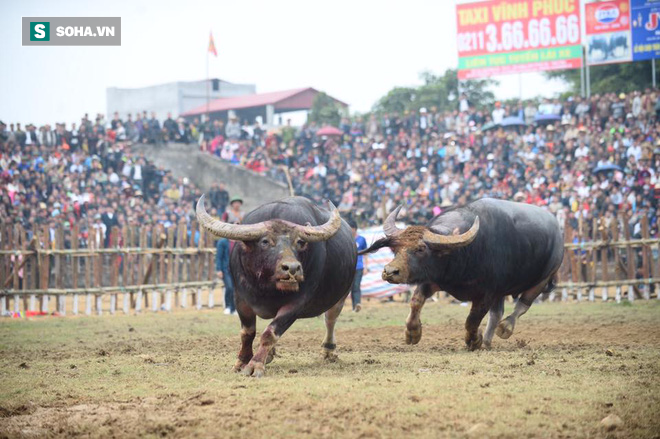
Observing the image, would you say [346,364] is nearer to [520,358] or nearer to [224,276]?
[520,358]

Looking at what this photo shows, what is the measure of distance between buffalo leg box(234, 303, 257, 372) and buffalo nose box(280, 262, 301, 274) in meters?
0.96

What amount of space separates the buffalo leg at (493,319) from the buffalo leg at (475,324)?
1.02 ft

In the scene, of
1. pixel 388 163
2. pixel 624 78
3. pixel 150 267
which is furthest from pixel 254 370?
pixel 624 78

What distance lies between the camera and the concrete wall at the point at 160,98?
185 feet

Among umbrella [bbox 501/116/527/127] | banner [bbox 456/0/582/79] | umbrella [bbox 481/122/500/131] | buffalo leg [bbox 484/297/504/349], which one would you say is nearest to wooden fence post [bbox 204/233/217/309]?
buffalo leg [bbox 484/297/504/349]

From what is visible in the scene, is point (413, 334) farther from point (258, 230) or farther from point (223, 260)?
point (223, 260)

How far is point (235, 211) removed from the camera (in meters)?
14.7

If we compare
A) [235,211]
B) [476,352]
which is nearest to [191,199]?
[235,211]

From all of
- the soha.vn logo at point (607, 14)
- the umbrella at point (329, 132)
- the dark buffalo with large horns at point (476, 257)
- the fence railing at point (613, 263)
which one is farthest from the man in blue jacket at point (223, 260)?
the soha.vn logo at point (607, 14)

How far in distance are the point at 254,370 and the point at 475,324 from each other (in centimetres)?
327

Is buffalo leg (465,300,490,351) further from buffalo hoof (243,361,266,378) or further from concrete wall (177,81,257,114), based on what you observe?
concrete wall (177,81,257,114)

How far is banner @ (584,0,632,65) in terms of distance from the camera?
33312mm

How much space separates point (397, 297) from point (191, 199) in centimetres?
1086

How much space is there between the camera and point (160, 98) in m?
56.9
